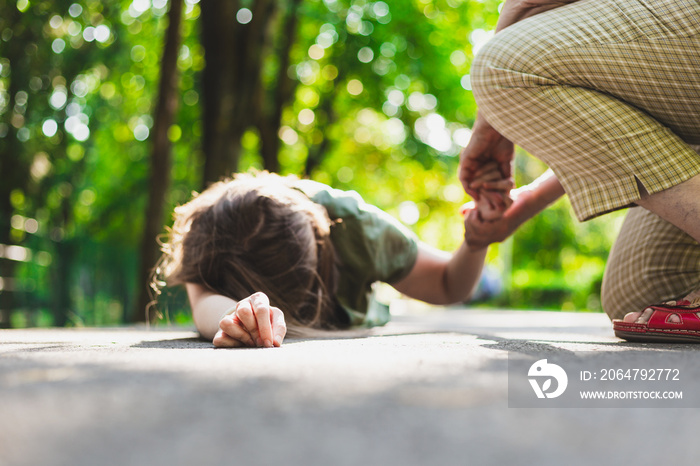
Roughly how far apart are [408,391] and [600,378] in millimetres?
400

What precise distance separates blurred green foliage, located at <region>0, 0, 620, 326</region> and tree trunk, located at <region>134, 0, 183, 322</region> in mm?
873

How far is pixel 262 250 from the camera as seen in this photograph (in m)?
2.69

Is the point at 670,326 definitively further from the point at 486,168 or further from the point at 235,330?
the point at 235,330

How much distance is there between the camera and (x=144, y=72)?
43.0ft

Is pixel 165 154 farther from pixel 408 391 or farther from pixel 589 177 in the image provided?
pixel 408 391

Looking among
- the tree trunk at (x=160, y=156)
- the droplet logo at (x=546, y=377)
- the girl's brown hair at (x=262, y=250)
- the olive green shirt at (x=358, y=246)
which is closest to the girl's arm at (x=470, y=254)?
the olive green shirt at (x=358, y=246)

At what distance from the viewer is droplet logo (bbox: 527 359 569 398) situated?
3.78ft

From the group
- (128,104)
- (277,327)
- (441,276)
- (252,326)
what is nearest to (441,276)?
(441,276)

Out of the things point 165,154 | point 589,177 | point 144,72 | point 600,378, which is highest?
point 144,72

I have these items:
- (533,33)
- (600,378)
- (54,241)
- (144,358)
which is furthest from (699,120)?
(54,241)

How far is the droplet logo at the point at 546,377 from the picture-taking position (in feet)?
3.78

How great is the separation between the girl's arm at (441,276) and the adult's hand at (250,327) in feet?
5.16

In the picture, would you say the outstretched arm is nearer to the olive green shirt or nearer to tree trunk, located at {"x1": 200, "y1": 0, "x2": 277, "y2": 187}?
the olive green shirt

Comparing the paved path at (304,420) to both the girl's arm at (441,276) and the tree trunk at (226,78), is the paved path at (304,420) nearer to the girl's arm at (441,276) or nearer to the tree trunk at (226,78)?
the girl's arm at (441,276)
